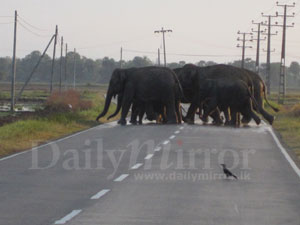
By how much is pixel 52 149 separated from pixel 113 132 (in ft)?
25.7

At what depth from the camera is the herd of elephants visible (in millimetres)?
39750

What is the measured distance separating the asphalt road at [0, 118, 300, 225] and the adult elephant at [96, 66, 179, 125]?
35.9 ft

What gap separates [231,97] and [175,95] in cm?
260

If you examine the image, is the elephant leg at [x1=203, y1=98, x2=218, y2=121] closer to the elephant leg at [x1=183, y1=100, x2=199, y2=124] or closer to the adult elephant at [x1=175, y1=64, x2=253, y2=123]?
the adult elephant at [x1=175, y1=64, x2=253, y2=123]

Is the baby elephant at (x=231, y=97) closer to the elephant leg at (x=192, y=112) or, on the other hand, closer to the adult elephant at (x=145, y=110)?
the elephant leg at (x=192, y=112)

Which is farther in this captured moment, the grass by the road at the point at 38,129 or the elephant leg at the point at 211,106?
the elephant leg at the point at 211,106

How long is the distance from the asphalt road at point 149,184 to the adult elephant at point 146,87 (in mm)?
10941

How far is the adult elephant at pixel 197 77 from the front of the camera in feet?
136

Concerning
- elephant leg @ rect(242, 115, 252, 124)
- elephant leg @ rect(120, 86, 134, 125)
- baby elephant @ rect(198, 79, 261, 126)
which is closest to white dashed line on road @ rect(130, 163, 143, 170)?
elephant leg @ rect(120, 86, 134, 125)

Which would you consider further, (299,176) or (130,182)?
(299,176)

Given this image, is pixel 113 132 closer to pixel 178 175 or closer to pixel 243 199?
pixel 178 175

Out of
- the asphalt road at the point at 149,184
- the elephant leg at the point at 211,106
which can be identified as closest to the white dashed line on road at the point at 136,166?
the asphalt road at the point at 149,184

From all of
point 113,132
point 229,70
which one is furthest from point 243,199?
point 229,70

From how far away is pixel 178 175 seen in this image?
18.1 meters
